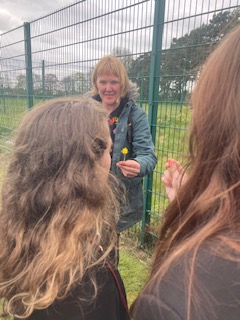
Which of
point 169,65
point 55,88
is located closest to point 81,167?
point 169,65

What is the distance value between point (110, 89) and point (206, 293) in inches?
81.8

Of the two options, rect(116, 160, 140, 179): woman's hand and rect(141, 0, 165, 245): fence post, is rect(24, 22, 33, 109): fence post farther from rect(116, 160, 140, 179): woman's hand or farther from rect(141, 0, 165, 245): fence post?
rect(116, 160, 140, 179): woman's hand

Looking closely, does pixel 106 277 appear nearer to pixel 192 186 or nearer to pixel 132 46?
pixel 192 186

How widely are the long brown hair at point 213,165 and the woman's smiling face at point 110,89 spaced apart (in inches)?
66.4

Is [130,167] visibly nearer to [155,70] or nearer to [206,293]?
[155,70]

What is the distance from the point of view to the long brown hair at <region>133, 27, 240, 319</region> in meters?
0.69

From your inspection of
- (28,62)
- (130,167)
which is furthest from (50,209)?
(28,62)

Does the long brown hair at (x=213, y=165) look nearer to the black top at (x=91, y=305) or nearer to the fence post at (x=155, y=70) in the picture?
the black top at (x=91, y=305)

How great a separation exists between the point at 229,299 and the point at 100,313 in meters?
0.71

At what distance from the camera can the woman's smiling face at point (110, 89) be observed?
8.14 feet

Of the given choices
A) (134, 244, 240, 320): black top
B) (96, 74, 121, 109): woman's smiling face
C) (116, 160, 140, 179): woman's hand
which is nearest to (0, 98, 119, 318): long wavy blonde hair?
(134, 244, 240, 320): black top

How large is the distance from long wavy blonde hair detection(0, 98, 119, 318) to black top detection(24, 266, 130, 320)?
0.03m

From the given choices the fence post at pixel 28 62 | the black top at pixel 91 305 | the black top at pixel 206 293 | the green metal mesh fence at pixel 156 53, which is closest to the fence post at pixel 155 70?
the green metal mesh fence at pixel 156 53

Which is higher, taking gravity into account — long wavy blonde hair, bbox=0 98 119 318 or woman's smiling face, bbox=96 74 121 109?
woman's smiling face, bbox=96 74 121 109
